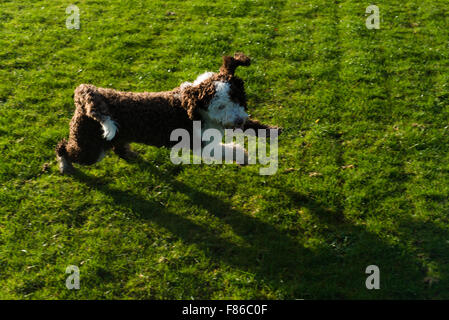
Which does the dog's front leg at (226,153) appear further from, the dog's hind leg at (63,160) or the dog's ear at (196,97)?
the dog's hind leg at (63,160)

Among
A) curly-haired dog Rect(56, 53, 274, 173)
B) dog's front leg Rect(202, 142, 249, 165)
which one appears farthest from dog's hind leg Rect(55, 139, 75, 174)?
dog's front leg Rect(202, 142, 249, 165)

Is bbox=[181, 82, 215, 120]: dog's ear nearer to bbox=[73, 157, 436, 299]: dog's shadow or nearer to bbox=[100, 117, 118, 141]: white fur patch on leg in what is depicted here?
bbox=[100, 117, 118, 141]: white fur patch on leg

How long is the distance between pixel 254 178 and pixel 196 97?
195 centimetres

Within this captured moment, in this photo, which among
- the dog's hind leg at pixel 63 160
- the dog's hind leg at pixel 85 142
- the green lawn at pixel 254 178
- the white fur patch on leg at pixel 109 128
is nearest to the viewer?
the white fur patch on leg at pixel 109 128

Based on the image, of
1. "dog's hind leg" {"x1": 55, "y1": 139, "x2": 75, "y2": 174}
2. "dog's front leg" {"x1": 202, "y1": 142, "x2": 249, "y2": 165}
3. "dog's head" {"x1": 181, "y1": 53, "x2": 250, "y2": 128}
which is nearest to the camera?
"dog's head" {"x1": 181, "y1": 53, "x2": 250, "y2": 128}

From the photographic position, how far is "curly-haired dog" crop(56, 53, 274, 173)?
4.91 m

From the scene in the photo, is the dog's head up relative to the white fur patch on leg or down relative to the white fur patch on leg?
up

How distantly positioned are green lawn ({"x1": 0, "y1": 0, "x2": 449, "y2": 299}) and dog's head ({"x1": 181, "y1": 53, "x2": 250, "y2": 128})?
1593 millimetres

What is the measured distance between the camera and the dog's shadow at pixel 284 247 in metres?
4.90

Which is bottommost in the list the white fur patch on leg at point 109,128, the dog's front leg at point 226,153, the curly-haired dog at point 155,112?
the dog's front leg at point 226,153

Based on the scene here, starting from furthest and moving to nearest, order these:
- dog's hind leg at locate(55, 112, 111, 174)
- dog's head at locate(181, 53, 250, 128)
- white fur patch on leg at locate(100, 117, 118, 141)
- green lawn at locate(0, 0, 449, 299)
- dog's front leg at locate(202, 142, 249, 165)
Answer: dog's front leg at locate(202, 142, 249, 165) → dog's hind leg at locate(55, 112, 111, 174) → green lawn at locate(0, 0, 449, 299) → dog's head at locate(181, 53, 250, 128) → white fur patch on leg at locate(100, 117, 118, 141)

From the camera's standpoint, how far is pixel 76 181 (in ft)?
20.7

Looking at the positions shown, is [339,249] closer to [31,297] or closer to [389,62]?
[31,297]

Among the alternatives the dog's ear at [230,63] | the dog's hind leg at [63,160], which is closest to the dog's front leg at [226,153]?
the dog's ear at [230,63]
